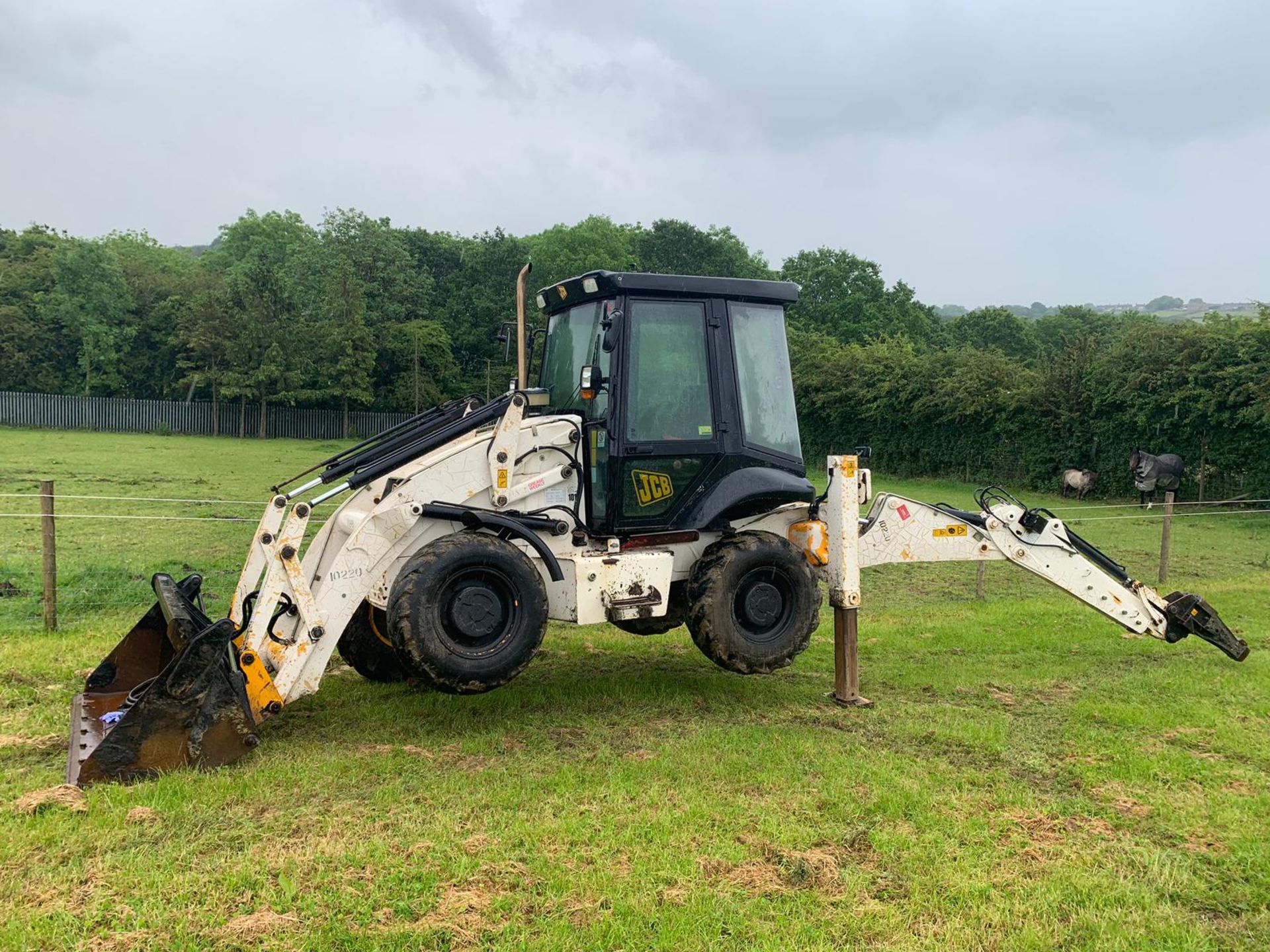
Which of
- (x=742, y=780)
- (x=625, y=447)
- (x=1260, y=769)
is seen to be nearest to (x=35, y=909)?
(x=742, y=780)

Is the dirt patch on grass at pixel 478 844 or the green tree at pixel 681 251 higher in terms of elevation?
the green tree at pixel 681 251

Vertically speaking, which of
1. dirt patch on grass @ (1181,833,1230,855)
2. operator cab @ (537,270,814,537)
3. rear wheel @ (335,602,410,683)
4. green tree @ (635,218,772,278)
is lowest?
dirt patch on grass @ (1181,833,1230,855)

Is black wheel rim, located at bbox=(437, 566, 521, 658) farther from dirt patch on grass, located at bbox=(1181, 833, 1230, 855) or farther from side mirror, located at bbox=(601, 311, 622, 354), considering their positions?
dirt patch on grass, located at bbox=(1181, 833, 1230, 855)

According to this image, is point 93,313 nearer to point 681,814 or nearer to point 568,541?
point 568,541

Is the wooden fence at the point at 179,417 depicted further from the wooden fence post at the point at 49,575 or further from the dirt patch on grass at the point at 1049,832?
the dirt patch on grass at the point at 1049,832

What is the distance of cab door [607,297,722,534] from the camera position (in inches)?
253

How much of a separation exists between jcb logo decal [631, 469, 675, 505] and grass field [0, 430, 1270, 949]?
1555 mm

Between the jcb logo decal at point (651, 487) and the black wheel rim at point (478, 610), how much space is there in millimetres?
1226

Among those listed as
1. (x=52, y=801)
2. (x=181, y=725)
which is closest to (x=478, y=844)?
(x=181, y=725)

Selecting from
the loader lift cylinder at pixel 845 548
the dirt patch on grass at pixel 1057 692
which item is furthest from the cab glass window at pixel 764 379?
the dirt patch on grass at pixel 1057 692

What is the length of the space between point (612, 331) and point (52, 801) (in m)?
4.00

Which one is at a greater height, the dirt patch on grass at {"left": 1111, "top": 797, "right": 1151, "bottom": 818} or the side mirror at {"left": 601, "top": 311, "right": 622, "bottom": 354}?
the side mirror at {"left": 601, "top": 311, "right": 622, "bottom": 354}

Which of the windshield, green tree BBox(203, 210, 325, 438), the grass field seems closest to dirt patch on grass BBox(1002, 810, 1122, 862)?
the grass field

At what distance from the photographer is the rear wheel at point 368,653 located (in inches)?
276
